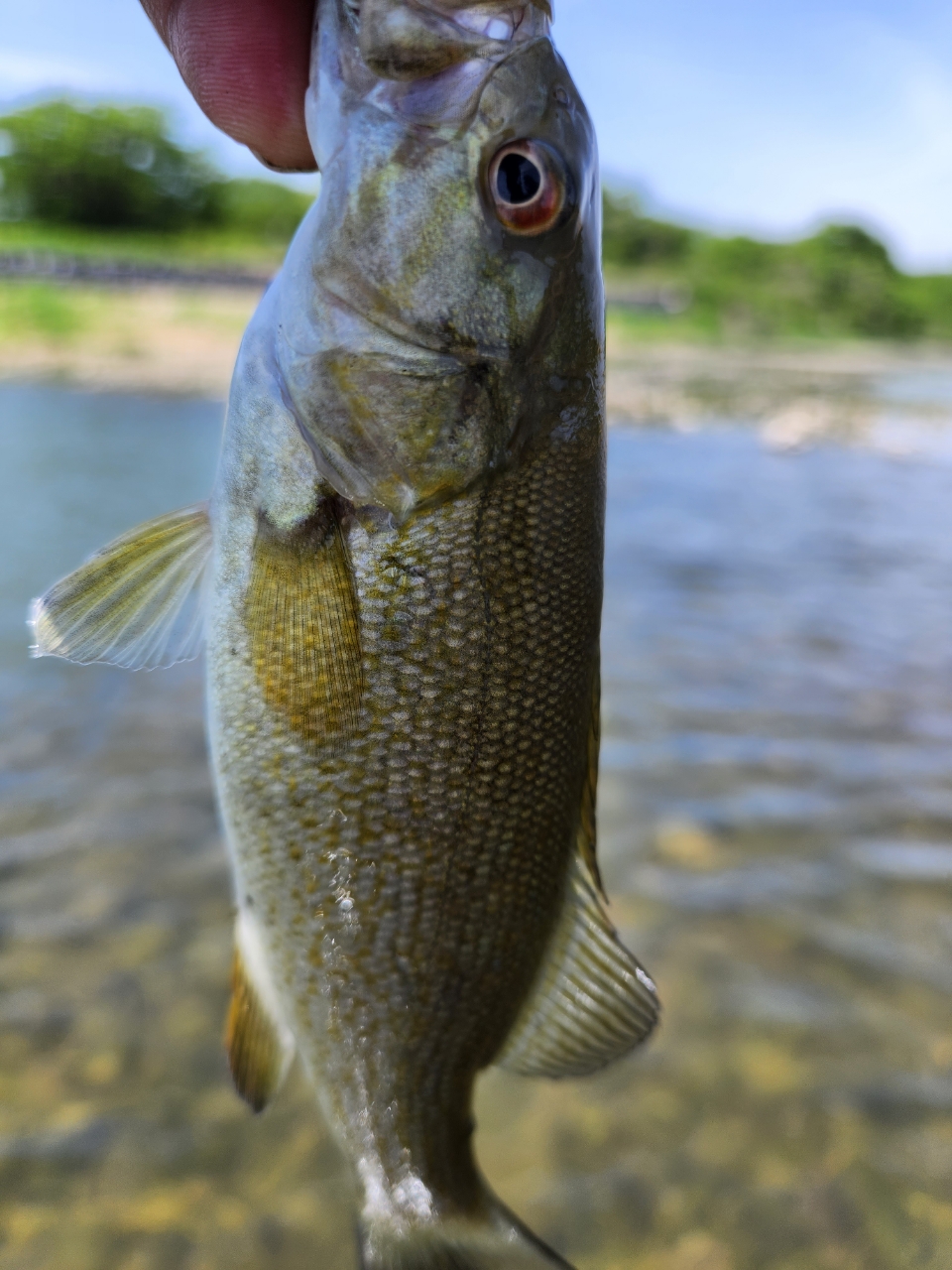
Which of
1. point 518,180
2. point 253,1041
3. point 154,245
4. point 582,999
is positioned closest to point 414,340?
point 518,180

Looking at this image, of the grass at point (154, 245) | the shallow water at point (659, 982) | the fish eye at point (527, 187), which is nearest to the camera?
the fish eye at point (527, 187)

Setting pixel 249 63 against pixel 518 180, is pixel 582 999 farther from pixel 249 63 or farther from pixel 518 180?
pixel 249 63

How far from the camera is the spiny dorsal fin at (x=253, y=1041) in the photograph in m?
1.67

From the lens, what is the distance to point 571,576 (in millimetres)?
1481

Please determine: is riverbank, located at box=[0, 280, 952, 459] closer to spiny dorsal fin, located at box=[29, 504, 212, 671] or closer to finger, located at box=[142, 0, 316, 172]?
finger, located at box=[142, 0, 316, 172]

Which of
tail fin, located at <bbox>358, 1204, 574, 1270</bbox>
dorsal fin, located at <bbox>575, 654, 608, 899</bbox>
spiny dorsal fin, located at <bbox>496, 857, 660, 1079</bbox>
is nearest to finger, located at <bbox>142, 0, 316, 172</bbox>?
dorsal fin, located at <bbox>575, 654, 608, 899</bbox>

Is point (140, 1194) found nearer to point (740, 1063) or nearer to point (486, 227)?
point (740, 1063)

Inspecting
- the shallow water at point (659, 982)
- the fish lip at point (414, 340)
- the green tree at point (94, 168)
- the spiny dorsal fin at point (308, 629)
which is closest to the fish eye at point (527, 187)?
the fish lip at point (414, 340)

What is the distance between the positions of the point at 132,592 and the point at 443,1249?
4.47 ft

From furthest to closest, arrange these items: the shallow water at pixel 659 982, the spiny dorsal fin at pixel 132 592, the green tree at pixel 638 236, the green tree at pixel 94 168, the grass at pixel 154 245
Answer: the green tree at pixel 638 236, the green tree at pixel 94 168, the grass at pixel 154 245, the shallow water at pixel 659 982, the spiny dorsal fin at pixel 132 592

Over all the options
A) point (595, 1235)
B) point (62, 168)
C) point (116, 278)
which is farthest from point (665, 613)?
point (62, 168)

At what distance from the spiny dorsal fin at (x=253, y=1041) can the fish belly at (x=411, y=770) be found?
6cm

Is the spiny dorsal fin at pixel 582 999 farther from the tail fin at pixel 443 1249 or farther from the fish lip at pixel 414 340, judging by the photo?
the fish lip at pixel 414 340

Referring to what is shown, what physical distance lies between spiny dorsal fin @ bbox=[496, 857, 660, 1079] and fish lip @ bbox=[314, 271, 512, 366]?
3.03 ft
